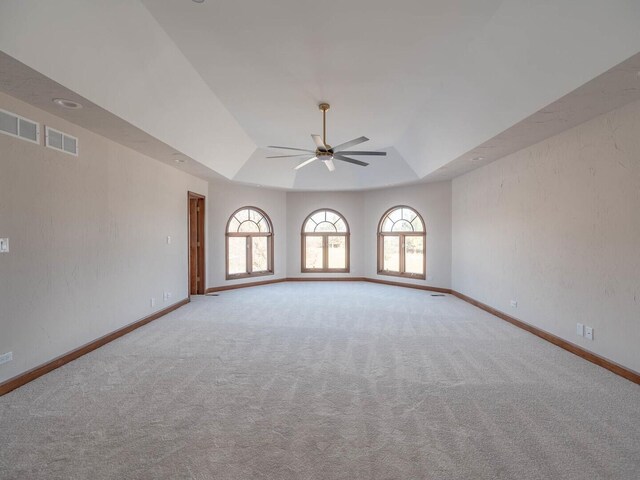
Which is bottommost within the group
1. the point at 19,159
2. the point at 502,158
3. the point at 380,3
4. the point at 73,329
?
the point at 73,329

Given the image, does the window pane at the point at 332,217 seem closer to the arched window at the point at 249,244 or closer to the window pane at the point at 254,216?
the arched window at the point at 249,244

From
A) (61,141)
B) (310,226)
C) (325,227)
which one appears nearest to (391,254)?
(325,227)

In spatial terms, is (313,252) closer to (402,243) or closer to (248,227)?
(248,227)

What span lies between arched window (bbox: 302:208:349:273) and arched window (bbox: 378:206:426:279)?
3.38 ft

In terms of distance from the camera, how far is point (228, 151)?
6.62 meters

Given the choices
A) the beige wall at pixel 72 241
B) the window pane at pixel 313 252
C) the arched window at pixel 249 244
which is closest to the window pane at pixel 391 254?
the window pane at pixel 313 252

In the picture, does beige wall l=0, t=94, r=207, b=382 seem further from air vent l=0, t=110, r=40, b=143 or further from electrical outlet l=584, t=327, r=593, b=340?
electrical outlet l=584, t=327, r=593, b=340

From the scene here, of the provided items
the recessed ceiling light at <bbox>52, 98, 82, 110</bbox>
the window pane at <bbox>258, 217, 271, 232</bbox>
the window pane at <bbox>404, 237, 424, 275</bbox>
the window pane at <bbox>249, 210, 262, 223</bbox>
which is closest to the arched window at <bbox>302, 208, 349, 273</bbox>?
the window pane at <bbox>258, 217, 271, 232</bbox>

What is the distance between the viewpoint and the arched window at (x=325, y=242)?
9.84 metres

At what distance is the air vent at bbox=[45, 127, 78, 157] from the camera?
3.47m

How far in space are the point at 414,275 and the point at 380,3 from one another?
6617mm

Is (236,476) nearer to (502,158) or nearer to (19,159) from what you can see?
(19,159)

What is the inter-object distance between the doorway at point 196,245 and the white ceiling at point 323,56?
8.16ft

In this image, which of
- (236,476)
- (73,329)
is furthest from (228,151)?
(236,476)
